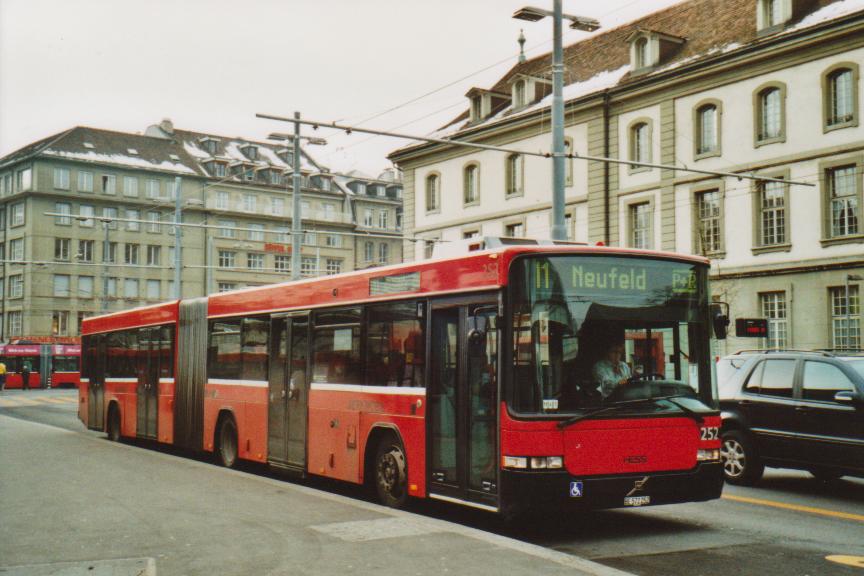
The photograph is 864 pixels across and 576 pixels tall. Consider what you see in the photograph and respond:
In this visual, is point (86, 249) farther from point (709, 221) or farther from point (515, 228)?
point (709, 221)

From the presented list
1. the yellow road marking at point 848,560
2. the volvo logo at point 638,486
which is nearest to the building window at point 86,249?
the volvo logo at point 638,486

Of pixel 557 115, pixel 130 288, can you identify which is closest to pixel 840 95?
pixel 557 115

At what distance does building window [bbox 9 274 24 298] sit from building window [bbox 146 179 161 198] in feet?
40.4

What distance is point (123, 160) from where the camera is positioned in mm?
88125

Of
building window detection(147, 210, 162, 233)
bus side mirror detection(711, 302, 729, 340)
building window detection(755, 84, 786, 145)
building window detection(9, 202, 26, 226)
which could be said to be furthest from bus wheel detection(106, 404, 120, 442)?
building window detection(147, 210, 162, 233)

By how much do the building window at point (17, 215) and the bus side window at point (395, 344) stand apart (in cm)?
7899

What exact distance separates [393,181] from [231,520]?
99.6 m

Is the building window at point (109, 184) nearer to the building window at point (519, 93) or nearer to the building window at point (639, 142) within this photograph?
the building window at point (519, 93)

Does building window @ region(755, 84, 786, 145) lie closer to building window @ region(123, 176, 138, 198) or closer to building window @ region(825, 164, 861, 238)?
building window @ region(825, 164, 861, 238)

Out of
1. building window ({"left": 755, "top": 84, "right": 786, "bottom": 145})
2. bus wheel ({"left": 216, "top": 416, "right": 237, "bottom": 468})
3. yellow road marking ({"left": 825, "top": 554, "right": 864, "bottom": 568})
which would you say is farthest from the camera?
building window ({"left": 755, "top": 84, "right": 786, "bottom": 145})

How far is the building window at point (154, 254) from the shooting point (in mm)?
89188

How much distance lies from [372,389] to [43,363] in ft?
201

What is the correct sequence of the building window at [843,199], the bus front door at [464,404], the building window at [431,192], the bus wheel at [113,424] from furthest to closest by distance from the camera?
the building window at [431,192]
the building window at [843,199]
the bus wheel at [113,424]
the bus front door at [464,404]

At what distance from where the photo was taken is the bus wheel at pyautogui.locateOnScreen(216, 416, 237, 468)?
1590 centimetres
